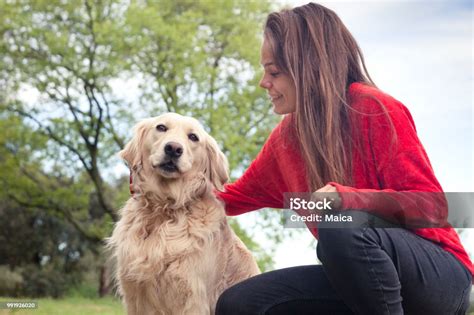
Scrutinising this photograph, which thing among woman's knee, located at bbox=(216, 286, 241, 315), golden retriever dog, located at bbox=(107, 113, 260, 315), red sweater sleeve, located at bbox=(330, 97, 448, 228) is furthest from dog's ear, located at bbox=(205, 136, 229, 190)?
red sweater sleeve, located at bbox=(330, 97, 448, 228)

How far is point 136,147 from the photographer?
3061 millimetres

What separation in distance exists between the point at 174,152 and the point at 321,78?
86 cm

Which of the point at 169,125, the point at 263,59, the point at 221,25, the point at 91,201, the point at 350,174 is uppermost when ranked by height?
the point at 221,25

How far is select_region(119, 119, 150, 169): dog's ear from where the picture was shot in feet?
10.00

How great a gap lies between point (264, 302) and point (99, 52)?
14.5m

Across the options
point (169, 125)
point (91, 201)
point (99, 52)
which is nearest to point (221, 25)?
point (99, 52)

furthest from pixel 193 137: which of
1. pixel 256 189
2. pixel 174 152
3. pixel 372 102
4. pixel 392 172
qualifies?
pixel 392 172

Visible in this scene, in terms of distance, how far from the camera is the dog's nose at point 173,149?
2867 millimetres

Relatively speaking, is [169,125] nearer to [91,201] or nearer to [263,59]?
[263,59]

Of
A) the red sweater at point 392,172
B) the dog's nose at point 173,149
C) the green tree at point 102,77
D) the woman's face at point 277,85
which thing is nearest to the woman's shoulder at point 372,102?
the red sweater at point 392,172

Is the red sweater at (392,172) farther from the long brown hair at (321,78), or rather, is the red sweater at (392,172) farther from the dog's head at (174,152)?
the dog's head at (174,152)

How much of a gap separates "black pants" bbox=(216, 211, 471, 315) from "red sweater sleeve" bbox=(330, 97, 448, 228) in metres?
0.06

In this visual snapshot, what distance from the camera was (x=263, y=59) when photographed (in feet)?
8.60

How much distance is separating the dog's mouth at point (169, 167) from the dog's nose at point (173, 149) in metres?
0.04
